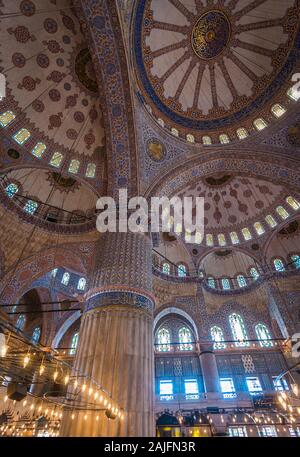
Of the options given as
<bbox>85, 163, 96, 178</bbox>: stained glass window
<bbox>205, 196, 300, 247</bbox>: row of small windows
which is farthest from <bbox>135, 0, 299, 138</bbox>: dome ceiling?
<bbox>205, 196, 300, 247</bbox>: row of small windows

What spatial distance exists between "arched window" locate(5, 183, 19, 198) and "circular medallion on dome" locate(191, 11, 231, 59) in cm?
1089

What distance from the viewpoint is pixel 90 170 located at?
38.1 feet

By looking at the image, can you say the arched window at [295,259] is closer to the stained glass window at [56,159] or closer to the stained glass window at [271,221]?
the stained glass window at [271,221]

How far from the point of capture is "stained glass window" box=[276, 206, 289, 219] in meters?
14.0

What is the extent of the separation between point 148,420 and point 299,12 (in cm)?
1532

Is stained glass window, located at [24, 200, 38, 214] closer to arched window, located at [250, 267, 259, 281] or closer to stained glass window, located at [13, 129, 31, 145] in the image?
stained glass window, located at [13, 129, 31, 145]

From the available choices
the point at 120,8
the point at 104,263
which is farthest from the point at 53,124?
the point at 104,263

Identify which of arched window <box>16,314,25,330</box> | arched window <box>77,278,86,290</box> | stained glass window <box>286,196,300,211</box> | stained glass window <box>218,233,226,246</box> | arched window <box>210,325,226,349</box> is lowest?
arched window <box>210,325,226,349</box>

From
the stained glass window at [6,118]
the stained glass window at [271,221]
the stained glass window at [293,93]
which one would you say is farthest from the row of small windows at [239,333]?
the stained glass window at [6,118]

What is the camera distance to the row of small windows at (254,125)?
10.9m

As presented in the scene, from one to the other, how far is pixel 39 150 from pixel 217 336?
14.0 meters

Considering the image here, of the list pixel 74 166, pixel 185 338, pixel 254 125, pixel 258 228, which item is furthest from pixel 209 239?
pixel 74 166

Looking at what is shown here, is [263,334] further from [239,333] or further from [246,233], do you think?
[246,233]

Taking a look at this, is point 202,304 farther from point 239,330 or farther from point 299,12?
point 299,12
